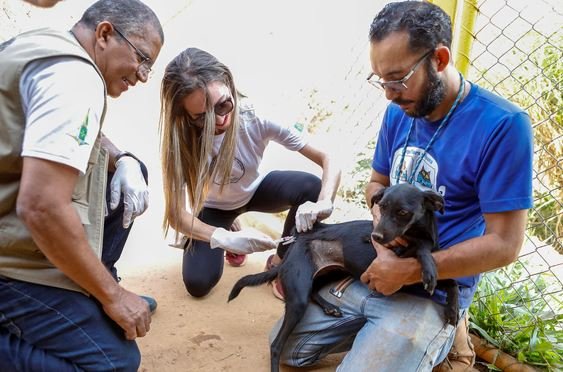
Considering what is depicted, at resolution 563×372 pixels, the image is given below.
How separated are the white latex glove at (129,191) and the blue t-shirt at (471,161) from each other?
3.72 feet

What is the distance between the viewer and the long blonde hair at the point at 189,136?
238cm

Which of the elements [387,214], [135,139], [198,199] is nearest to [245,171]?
[198,199]

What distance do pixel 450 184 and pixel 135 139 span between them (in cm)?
358

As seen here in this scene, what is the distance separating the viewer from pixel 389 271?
1.94m

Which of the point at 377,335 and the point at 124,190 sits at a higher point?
the point at 124,190

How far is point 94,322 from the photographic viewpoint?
1.72m

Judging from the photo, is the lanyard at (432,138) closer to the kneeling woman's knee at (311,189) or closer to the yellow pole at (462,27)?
the yellow pole at (462,27)

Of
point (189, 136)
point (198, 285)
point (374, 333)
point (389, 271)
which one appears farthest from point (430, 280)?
point (198, 285)

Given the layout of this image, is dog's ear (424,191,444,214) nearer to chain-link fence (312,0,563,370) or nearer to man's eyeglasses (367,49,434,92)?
man's eyeglasses (367,49,434,92)

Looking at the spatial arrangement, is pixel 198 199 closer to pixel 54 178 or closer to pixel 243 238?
pixel 243 238

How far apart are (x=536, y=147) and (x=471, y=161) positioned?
4.92 ft

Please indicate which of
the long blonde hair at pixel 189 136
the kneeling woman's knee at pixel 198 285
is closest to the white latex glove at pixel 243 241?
the long blonde hair at pixel 189 136

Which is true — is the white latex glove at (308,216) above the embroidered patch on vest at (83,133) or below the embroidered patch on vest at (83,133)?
below

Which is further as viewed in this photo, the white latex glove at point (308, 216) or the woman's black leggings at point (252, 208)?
the woman's black leggings at point (252, 208)
